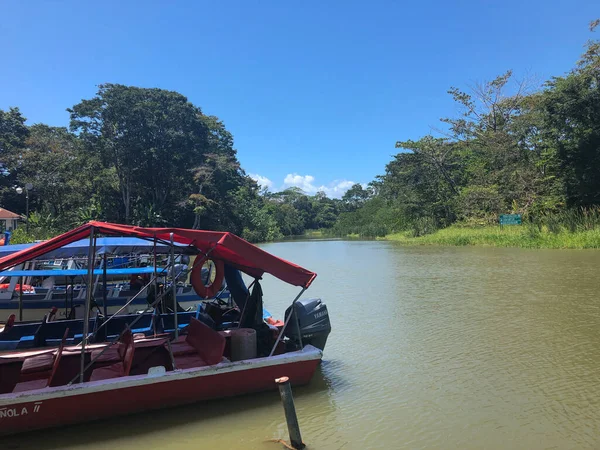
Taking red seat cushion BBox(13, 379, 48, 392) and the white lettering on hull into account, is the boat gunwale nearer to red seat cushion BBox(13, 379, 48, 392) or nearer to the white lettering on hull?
the white lettering on hull

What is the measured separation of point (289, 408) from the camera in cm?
400

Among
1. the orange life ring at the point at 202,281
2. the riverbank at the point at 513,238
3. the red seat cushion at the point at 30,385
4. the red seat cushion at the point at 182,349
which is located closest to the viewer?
the red seat cushion at the point at 30,385

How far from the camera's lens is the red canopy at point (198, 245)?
469cm

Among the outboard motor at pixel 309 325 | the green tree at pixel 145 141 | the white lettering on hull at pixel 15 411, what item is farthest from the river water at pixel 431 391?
the green tree at pixel 145 141

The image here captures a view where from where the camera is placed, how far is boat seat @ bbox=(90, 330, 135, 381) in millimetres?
4824

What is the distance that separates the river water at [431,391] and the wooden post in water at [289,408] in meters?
0.26

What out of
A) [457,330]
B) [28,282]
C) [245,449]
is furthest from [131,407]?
[28,282]

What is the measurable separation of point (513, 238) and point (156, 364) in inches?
942

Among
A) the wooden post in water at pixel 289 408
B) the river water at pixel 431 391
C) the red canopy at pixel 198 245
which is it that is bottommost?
the river water at pixel 431 391

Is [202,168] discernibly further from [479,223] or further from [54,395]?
[54,395]

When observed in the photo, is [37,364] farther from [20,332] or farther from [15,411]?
[20,332]

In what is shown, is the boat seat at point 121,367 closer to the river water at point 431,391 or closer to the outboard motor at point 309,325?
the river water at point 431,391

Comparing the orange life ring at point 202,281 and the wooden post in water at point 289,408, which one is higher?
the orange life ring at point 202,281

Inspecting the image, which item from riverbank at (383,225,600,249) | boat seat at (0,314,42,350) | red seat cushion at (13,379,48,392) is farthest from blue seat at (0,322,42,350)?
riverbank at (383,225,600,249)
